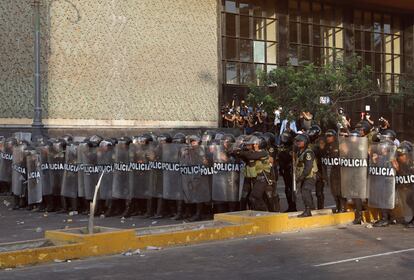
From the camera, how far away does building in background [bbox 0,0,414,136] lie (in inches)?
1020

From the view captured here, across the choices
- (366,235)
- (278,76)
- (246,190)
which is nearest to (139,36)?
(278,76)

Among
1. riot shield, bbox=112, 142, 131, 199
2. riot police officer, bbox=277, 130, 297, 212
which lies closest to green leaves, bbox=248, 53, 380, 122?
riot police officer, bbox=277, 130, 297, 212

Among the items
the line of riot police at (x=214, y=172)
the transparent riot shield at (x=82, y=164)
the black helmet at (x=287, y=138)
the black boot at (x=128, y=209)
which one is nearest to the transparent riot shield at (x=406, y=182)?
the line of riot police at (x=214, y=172)

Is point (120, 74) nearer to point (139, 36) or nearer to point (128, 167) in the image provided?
Answer: point (139, 36)

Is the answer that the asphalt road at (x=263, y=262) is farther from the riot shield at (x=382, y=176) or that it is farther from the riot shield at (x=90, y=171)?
the riot shield at (x=90, y=171)

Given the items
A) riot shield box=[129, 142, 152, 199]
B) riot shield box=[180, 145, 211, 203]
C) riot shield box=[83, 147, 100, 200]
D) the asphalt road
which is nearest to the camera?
the asphalt road

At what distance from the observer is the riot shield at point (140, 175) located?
50.4 ft

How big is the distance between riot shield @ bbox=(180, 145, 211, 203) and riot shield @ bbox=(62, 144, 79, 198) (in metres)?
3.10

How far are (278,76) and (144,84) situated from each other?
6.52 m

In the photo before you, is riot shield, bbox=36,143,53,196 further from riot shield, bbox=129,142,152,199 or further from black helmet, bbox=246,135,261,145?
black helmet, bbox=246,135,261,145

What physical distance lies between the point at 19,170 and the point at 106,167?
2695 mm

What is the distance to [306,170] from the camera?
43.7ft

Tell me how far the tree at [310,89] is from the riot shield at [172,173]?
29.0 ft

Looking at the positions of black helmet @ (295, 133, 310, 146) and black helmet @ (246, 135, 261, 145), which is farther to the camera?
black helmet @ (246, 135, 261, 145)
